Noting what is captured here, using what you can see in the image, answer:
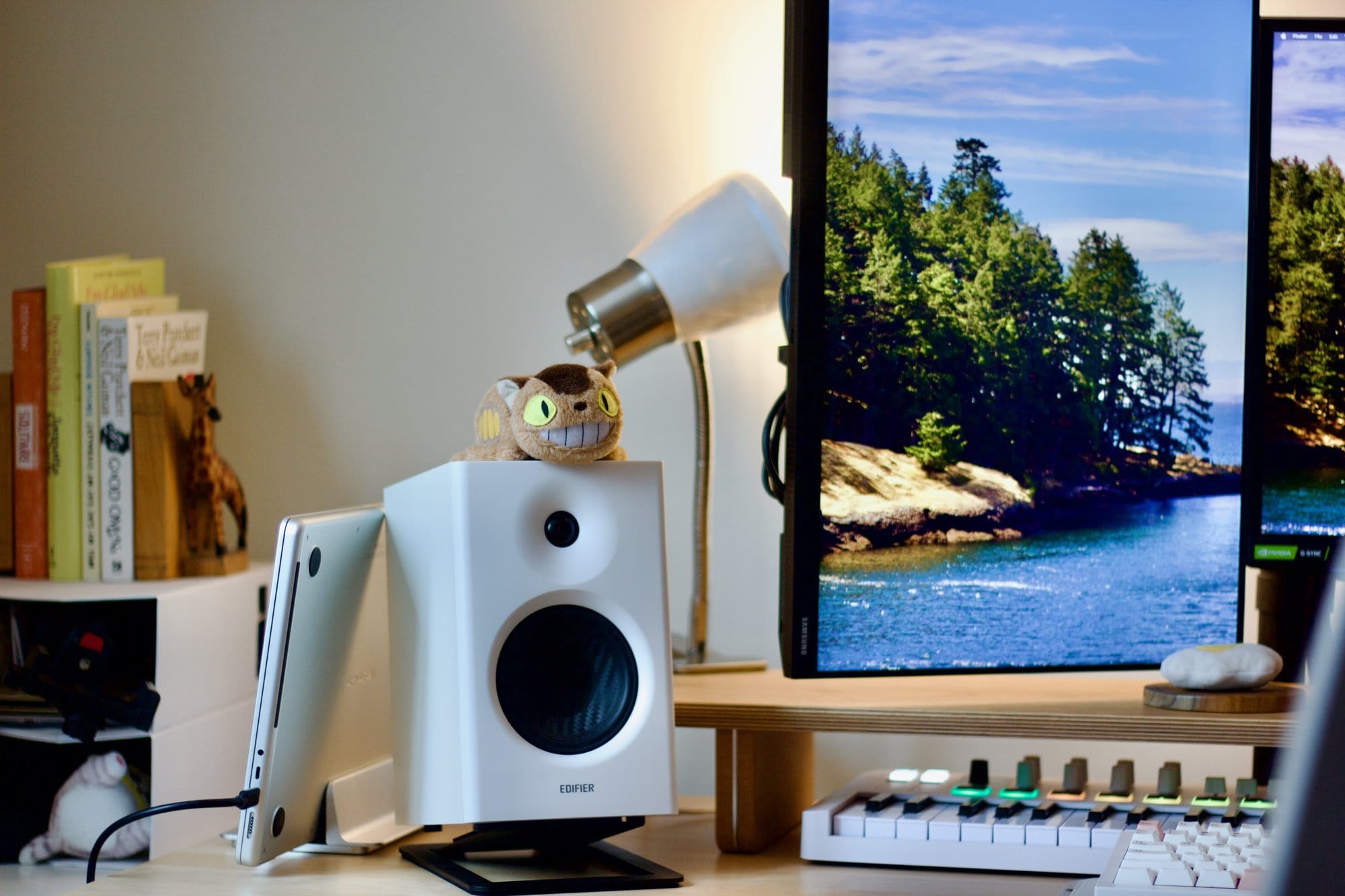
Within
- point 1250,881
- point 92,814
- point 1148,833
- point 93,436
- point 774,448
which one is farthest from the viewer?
point 93,436

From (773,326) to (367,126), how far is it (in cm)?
53

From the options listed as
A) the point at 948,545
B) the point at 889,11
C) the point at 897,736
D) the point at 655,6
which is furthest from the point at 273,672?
the point at 655,6

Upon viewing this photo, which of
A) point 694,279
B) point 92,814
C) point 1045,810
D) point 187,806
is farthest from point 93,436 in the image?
point 1045,810

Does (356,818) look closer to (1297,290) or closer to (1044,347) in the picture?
(1044,347)

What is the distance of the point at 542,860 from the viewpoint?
92 cm

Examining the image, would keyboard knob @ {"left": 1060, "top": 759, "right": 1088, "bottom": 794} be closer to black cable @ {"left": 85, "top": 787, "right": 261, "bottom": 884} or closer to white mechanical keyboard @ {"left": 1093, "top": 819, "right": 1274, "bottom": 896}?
white mechanical keyboard @ {"left": 1093, "top": 819, "right": 1274, "bottom": 896}

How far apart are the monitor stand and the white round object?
0.58m

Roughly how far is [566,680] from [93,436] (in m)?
0.72

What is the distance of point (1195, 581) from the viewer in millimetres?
1009

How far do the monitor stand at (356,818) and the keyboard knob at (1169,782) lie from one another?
0.57 m

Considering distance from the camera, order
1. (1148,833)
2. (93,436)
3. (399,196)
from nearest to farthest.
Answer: (1148,833), (93,436), (399,196)

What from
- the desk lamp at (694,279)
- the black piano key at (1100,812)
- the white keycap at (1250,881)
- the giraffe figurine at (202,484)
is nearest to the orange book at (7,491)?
the giraffe figurine at (202,484)

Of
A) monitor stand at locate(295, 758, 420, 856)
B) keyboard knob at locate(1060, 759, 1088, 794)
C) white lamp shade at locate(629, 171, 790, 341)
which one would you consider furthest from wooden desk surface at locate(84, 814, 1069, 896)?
white lamp shade at locate(629, 171, 790, 341)

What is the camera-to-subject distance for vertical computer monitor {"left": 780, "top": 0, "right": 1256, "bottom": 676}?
985 millimetres
